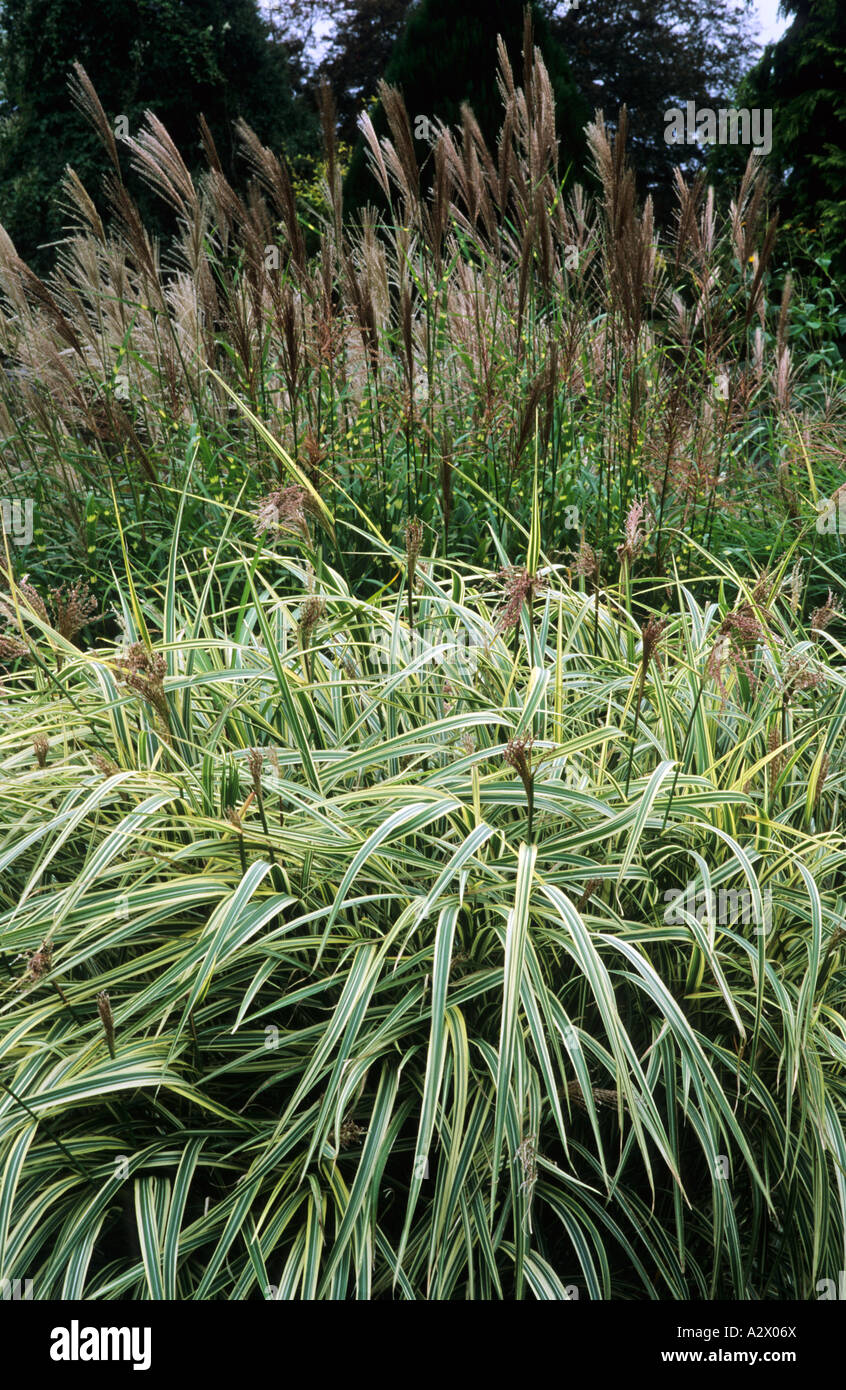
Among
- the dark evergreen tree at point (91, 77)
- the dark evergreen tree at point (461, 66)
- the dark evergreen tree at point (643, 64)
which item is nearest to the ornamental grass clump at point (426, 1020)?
the dark evergreen tree at point (461, 66)

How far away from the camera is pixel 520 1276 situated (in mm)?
1382

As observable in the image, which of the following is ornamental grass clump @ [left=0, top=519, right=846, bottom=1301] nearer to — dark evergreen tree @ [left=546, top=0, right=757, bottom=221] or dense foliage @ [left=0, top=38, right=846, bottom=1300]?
dense foliage @ [left=0, top=38, right=846, bottom=1300]

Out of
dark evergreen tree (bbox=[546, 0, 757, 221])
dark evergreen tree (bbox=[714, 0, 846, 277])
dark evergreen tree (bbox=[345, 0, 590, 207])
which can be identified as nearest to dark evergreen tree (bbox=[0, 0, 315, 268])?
dark evergreen tree (bbox=[345, 0, 590, 207])

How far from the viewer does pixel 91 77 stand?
10836 millimetres

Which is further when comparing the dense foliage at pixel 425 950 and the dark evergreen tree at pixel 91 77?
the dark evergreen tree at pixel 91 77

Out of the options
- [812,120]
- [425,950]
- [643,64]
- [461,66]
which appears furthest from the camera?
[643,64]

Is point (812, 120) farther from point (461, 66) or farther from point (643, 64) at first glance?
point (643, 64)

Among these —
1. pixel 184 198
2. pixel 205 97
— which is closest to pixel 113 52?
pixel 205 97

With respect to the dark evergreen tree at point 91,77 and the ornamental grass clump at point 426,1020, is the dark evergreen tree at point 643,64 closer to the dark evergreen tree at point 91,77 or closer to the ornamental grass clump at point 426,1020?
the dark evergreen tree at point 91,77

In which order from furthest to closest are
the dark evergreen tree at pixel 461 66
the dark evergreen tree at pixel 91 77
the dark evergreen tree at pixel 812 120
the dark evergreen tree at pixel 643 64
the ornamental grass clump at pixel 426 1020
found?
the dark evergreen tree at pixel 643 64, the dark evergreen tree at pixel 91 77, the dark evergreen tree at pixel 812 120, the dark evergreen tree at pixel 461 66, the ornamental grass clump at pixel 426 1020

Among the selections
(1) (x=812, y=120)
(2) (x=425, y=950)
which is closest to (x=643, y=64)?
(1) (x=812, y=120)

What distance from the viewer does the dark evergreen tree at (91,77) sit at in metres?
10.5

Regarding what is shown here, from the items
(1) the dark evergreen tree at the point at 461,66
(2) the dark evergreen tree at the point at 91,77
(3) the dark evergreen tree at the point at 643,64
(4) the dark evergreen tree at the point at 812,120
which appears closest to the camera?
(1) the dark evergreen tree at the point at 461,66
